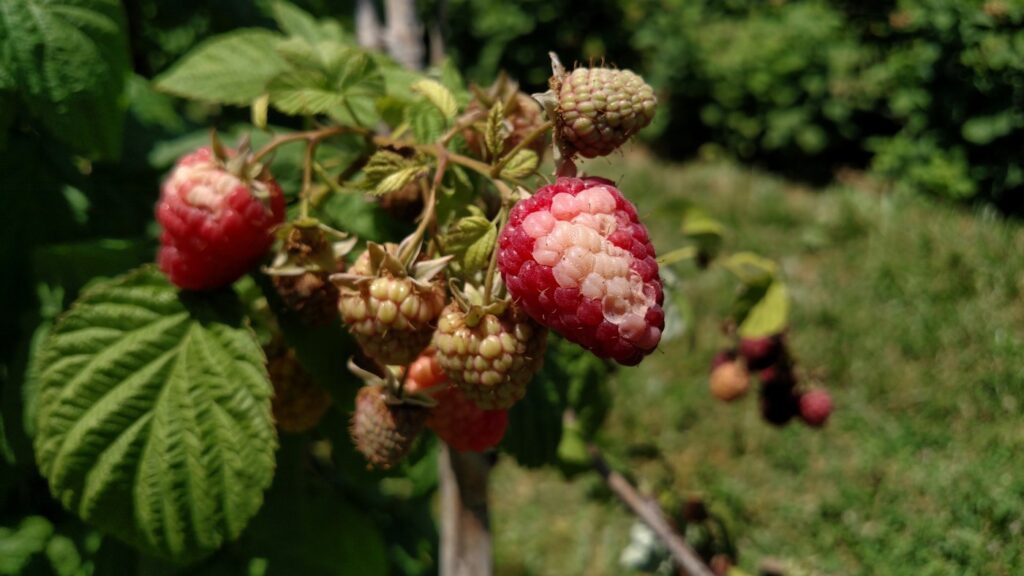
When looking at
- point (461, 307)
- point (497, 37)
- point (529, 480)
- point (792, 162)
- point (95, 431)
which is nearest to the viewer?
point (461, 307)

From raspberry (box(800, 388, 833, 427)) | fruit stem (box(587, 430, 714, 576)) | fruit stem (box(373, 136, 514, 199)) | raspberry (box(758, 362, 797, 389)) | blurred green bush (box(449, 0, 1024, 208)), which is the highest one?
fruit stem (box(373, 136, 514, 199))

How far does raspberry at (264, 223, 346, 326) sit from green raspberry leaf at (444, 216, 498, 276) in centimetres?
16

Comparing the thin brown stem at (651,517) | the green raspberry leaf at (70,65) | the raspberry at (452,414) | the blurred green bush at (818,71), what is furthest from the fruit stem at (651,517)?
the blurred green bush at (818,71)

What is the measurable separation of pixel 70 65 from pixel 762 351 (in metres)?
1.22

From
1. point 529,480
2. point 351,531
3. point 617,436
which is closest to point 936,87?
point 617,436

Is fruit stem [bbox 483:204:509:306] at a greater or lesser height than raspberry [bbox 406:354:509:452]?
greater

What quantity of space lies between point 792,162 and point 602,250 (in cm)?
540

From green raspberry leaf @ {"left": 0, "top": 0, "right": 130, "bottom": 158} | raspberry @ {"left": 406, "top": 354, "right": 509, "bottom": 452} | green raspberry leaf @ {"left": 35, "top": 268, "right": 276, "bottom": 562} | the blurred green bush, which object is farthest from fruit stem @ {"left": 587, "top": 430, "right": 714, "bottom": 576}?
the blurred green bush

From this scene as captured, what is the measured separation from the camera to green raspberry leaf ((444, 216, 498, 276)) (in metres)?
0.83

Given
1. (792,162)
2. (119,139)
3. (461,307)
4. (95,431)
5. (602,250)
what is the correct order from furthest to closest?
(792,162)
(119,139)
(95,431)
(461,307)
(602,250)

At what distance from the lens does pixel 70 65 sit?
3.44 feet

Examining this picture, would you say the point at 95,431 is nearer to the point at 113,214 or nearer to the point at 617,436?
the point at 113,214

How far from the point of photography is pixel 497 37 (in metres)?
6.93

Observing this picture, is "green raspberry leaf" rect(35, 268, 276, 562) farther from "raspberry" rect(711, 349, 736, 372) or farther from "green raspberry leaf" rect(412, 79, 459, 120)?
"raspberry" rect(711, 349, 736, 372)
